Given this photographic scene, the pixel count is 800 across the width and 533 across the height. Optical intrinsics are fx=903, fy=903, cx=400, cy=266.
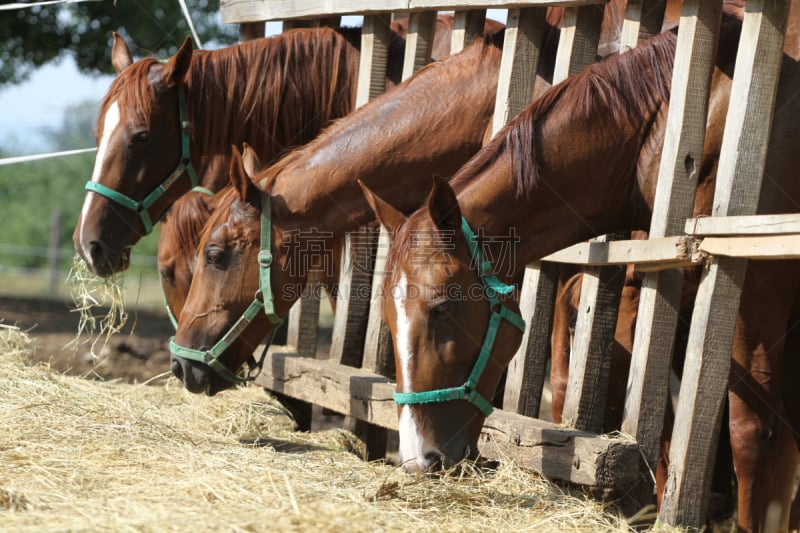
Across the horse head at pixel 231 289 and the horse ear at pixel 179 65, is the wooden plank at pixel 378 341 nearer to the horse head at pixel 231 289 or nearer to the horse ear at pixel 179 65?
the horse head at pixel 231 289

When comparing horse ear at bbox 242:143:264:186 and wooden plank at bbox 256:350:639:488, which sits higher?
horse ear at bbox 242:143:264:186

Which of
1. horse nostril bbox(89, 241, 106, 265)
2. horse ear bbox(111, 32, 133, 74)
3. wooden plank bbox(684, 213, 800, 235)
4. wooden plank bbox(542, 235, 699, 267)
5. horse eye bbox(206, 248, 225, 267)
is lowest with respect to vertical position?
horse nostril bbox(89, 241, 106, 265)

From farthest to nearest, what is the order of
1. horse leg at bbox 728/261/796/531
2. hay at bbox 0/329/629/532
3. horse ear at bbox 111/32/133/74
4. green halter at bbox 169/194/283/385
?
horse ear at bbox 111/32/133/74 → green halter at bbox 169/194/283/385 → horse leg at bbox 728/261/796/531 → hay at bbox 0/329/629/532

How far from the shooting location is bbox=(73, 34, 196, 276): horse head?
4.36 meters

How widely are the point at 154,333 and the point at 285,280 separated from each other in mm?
4970

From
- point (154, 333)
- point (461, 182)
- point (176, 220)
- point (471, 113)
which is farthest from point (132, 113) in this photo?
point (154, 333)

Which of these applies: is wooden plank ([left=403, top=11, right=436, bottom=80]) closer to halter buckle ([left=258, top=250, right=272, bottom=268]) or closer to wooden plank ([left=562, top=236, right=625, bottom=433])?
halter buckle ([left=258, top=250, right=272, bottom=268])

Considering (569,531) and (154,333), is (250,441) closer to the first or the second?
(569,531)

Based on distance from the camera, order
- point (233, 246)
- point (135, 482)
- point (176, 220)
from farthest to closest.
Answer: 1. point (176, 220)
2. point (233, 246)
3. point (135, 482)

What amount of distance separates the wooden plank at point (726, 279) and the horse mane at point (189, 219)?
3014mm

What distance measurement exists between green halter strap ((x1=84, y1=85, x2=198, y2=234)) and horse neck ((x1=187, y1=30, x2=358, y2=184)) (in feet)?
0.27

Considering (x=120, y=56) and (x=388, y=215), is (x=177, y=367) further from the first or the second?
(x=120, y=56)

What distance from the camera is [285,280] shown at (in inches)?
148

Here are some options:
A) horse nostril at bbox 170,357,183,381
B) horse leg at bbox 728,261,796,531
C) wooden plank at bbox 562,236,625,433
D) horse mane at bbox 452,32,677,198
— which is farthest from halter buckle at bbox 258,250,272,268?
horse leg at bbox 728,261,796,531
